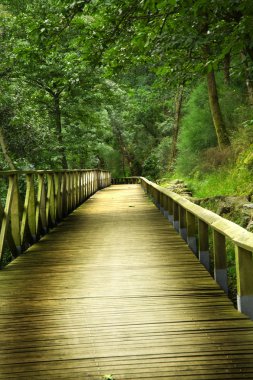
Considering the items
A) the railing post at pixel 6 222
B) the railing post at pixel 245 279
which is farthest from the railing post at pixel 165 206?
the railing post at pixel 245 279

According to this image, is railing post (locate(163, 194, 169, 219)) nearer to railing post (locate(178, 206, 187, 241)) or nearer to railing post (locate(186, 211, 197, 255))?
railing post (locate(178, 206, 187, 241))

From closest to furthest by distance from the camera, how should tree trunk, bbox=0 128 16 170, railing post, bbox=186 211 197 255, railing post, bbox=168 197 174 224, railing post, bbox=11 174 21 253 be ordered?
railing post, bbox=11 174 21 253 → railing post, bbox=186 211 197 255 → railing post, bbox=168 197 174 224 → tree trunk, bbox=0 128 16 170

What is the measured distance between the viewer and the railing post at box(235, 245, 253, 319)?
11.8ft

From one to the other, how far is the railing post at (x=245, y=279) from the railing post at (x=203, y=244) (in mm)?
1708

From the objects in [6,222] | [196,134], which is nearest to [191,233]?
[6,222]

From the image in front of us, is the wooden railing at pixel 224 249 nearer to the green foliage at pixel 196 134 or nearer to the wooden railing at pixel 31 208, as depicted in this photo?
the wooden railing at pixel 31 208

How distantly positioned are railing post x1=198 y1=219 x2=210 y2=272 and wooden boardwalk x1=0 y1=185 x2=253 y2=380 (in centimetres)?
10

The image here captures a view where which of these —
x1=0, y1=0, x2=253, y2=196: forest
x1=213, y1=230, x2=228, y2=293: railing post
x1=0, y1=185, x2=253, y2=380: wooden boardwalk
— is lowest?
x1=0, y1=185, x2=253, y2=380: wooden boardwalk

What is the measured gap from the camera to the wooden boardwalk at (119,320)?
2.83 meters

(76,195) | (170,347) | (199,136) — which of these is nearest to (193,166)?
(199,136)

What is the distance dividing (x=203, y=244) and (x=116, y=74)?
18.2 feet

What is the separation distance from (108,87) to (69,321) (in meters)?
16.9

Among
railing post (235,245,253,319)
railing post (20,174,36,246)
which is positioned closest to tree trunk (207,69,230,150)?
railing post (20,174,36,246)

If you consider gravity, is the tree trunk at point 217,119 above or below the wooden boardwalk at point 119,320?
above
